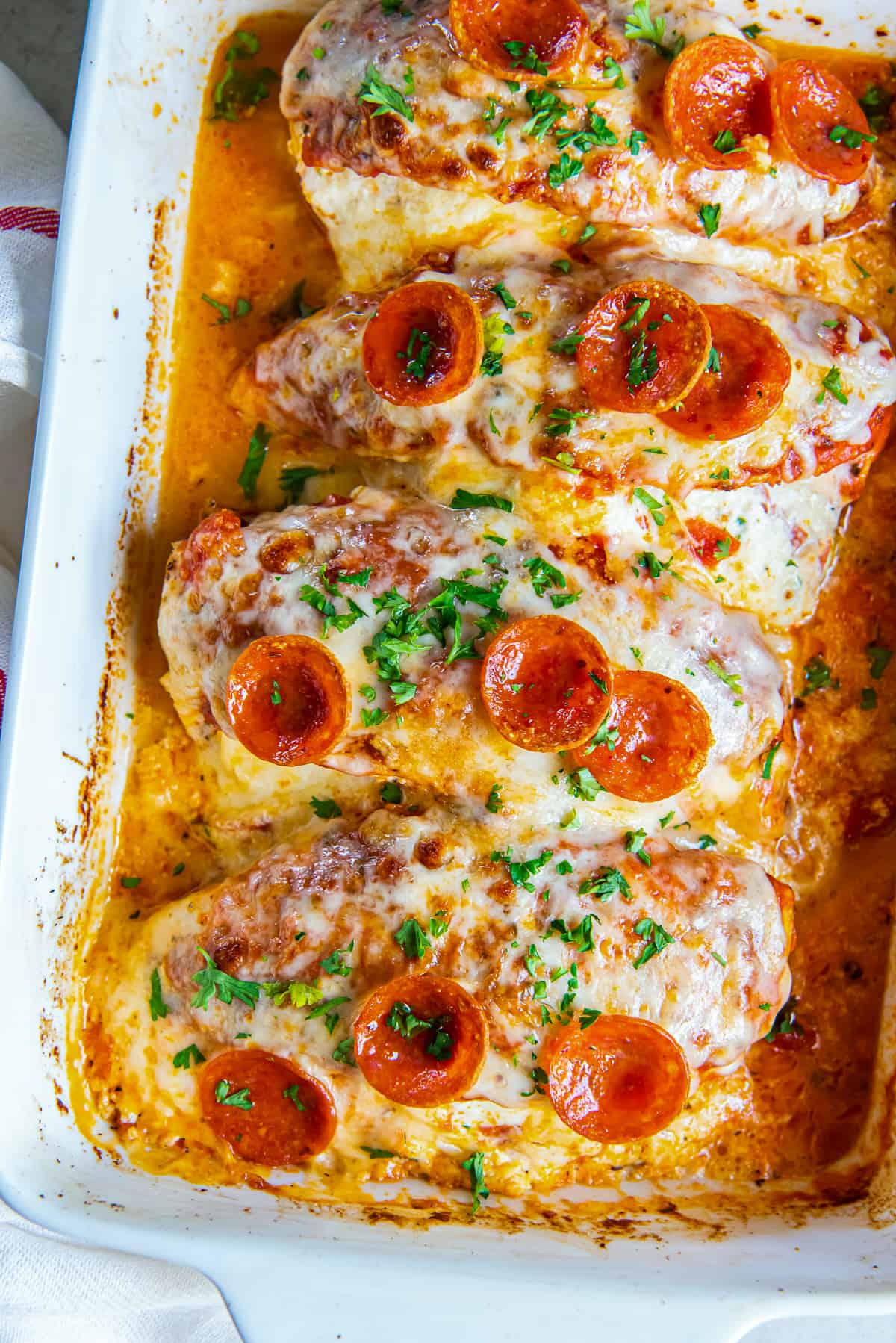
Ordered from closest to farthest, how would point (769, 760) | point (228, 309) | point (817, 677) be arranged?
point (769, 760), point (817, 677), point (228, 309)

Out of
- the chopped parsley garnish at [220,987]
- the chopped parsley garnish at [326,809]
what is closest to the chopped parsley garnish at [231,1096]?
the chopped parsley garnish at [220,987]

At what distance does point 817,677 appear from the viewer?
161 inches

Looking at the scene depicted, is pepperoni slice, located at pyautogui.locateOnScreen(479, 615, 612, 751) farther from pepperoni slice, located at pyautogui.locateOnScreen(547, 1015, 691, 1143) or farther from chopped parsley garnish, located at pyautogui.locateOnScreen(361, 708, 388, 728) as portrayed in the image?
pepperoni slice, located at pyautogui.locateOnScreen(547, 1015, 691, 1143)

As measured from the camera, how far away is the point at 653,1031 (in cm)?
337

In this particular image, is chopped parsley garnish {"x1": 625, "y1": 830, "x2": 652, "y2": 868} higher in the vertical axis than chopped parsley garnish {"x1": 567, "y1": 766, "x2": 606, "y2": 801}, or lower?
lower

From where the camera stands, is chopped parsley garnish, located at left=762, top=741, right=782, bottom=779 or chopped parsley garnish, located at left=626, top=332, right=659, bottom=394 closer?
chopped parsley garnish, located at left=626, top=332, right=659, bottom=394

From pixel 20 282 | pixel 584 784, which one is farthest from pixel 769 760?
pixel 20 282

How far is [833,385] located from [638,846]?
152cm

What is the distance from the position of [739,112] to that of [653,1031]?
2723mm

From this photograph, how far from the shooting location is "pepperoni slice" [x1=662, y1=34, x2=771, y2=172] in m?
3.63

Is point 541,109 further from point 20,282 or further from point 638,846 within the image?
point 638,846

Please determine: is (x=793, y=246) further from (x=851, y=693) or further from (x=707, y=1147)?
(x=707, y=1147)

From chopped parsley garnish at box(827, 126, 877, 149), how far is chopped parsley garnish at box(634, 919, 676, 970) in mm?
2438

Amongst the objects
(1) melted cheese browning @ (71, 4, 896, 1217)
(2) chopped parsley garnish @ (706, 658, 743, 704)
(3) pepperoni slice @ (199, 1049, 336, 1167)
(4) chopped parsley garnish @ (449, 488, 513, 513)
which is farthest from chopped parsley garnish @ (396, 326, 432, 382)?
(3) pepperoni slice @ (199, 1049, 336, 1167)
